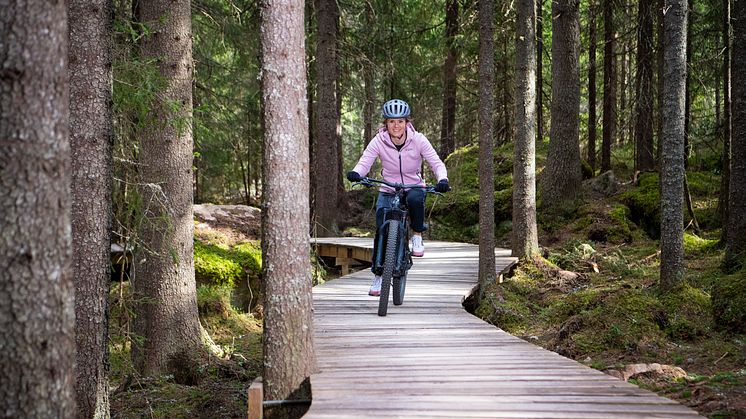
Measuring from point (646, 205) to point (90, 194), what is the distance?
1209 cm

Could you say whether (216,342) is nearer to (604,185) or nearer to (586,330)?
(586,330)

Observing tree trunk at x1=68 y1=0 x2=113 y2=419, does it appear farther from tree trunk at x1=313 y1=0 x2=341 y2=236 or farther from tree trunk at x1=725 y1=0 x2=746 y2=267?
tree trunk at x1=313 y1=0 x2=341 y2=236

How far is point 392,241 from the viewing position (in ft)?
22.6

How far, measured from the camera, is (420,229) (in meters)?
7.41

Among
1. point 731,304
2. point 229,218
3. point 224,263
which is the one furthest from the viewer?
point 229,218

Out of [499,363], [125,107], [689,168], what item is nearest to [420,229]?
[499,363]

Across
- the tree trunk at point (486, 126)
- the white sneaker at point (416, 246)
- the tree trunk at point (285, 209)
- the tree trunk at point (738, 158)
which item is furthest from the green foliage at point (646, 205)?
the tree trunk at point (285, 209)

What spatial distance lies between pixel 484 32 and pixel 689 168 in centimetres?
1282

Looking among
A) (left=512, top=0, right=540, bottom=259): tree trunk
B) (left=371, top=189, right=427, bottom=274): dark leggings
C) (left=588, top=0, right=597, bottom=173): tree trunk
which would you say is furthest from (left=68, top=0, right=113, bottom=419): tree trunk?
(left=588, top=0, right=597, bottom=173): tree trunk

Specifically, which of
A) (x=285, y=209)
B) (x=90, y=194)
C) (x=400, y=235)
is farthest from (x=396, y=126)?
(x=90, y=194)

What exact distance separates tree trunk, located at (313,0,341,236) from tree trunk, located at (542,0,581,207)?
16.1 ft

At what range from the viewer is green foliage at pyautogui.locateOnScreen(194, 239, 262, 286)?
10.7 m

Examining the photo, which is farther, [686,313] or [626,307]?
[686,313]

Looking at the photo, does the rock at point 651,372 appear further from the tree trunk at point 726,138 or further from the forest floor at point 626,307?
the tree trunk at point 726,138
